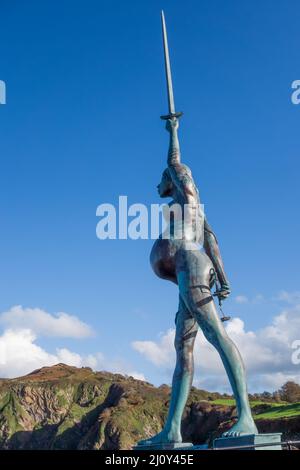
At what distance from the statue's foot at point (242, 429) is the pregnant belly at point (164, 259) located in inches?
102

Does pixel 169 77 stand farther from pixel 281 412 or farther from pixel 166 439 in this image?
pixel 281 412

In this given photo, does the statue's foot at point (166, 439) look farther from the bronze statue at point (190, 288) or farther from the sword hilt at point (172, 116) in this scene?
the sword hilt at point (172, 116)

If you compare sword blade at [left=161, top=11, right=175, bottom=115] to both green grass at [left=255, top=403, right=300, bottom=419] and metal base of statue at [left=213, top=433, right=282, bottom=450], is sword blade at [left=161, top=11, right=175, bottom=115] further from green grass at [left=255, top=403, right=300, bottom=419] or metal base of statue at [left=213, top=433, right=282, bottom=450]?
green grass at [left=255, top=403, right=300, bottom=419]

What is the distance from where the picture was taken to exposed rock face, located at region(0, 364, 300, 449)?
69750 millimetres

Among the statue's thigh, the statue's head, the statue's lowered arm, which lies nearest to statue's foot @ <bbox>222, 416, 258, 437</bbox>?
the statue's thigh

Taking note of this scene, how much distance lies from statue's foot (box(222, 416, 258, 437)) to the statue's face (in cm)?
423

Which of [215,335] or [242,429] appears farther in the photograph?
[215,335]

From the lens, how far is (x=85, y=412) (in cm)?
9269

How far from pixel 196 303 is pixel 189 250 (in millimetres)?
890

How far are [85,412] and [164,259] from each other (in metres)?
90.3

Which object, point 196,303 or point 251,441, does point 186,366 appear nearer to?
→ point 196,303

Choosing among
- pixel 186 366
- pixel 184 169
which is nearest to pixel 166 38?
pixel 184 169

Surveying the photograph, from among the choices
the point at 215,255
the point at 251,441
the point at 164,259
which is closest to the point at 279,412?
the point at 215,255
